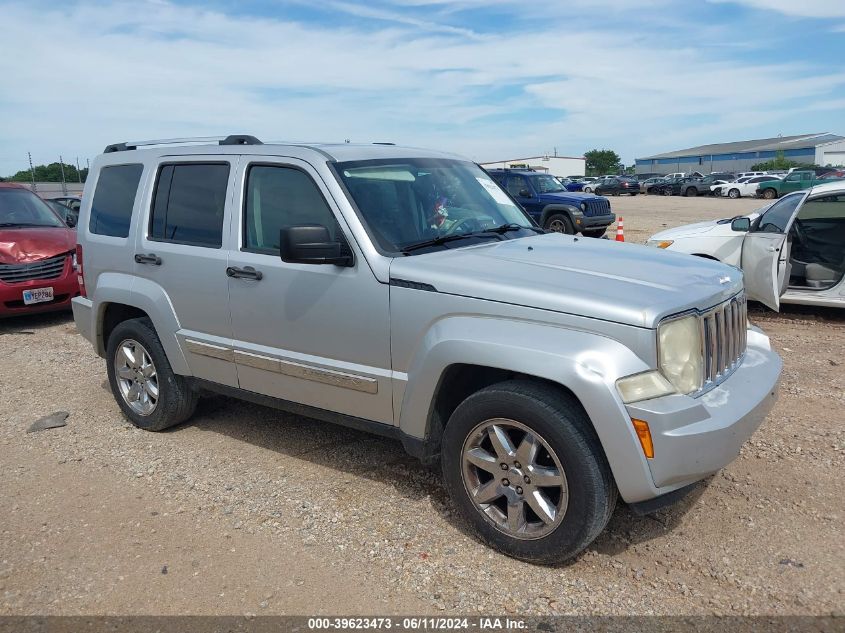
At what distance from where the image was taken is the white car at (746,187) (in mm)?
39928

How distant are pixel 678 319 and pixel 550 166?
99.0m

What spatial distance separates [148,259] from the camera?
4.81 m

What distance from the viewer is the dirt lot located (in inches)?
124

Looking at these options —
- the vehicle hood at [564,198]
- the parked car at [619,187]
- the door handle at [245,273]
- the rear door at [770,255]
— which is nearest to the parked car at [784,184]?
the parked car at [619,187]

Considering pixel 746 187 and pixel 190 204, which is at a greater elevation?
pixel 746 187

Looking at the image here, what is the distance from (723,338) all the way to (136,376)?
Answer: 4.00 metres

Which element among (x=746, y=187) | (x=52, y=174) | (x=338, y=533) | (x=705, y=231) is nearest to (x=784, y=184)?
(x=746, y=187)

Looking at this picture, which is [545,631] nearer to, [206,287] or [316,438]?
[316,438]

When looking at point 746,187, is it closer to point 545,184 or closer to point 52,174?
point 545,184

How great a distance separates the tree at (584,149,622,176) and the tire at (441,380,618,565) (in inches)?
4465

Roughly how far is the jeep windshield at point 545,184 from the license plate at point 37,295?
11.4m

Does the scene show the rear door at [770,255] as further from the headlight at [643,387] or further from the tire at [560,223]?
the tire at [560,223]

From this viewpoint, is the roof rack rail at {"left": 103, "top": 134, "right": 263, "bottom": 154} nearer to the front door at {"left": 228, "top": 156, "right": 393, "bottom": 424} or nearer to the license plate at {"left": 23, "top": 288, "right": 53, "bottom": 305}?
the front door at {"left": 228, "top": 156, "right": 393, "bottom": 424}

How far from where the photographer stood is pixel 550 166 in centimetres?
9844
